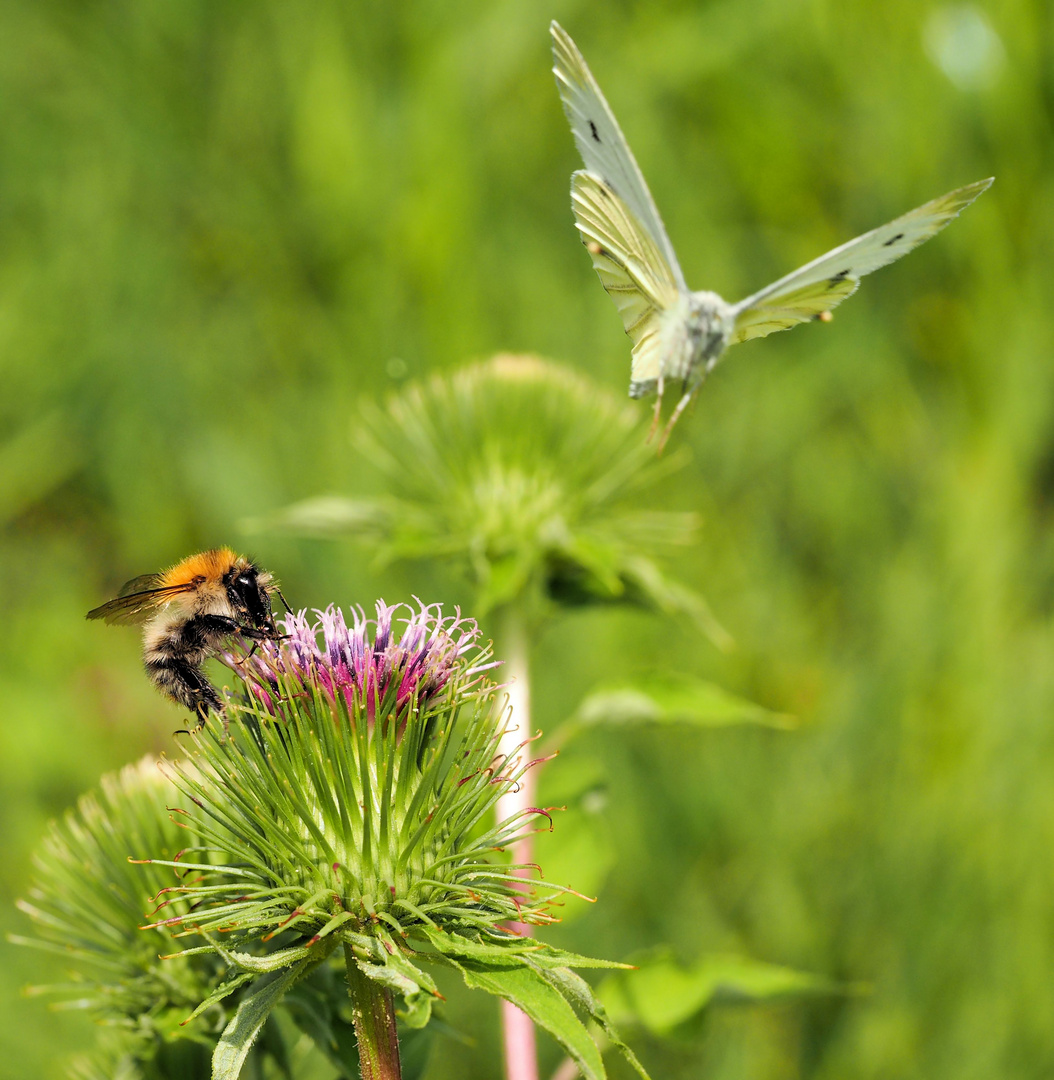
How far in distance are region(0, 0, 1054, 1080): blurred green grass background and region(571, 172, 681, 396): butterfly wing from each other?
1.97m

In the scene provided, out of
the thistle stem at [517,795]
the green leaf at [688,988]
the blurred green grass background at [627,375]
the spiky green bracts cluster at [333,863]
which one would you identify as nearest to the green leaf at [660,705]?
the thistle stem at [517,795]

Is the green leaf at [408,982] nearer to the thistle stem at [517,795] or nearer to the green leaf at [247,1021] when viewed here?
the green leaf at [247,1021]

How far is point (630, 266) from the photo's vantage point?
4.62 ft

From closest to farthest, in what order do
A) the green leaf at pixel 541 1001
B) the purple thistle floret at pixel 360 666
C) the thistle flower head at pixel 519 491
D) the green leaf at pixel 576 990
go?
the green leaf at pixel 541 1001
the green leaf at pixel 576 990
the purple thistle floret at pixel 360 666
the thistle flower head at pixel 519 491

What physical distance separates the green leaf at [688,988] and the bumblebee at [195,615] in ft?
2.64

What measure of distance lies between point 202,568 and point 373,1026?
2.51 feet

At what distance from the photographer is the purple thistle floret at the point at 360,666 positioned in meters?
1.37

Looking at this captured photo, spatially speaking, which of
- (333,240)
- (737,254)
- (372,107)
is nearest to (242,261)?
(333,240)

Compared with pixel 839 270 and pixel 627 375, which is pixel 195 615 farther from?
pixel 627 375

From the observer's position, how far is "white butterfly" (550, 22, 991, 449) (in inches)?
51.5

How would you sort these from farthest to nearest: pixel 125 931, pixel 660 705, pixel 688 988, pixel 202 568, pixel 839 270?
pixel 660 705 → pixel 688 988 → pixel 202 568 → pixel 125 931 → pixel 839 270

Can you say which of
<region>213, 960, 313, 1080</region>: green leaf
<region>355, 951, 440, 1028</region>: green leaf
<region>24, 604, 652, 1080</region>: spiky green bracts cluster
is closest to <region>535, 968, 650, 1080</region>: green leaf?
<region>24, 604, 652, 1080</region>: spiky green bracts cluster

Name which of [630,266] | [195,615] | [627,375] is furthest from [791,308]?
[627,375]

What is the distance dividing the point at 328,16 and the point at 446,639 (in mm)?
3886
